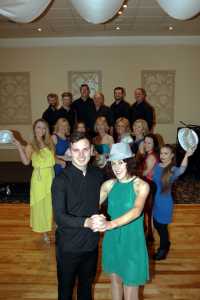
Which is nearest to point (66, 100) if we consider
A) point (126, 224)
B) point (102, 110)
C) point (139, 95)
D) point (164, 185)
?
point (102, 110)

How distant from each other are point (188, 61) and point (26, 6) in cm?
544

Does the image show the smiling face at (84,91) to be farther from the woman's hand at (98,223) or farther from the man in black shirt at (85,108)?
the woman's hand at (98,223)

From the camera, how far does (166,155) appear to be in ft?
10.6

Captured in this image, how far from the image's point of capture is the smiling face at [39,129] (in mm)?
3646

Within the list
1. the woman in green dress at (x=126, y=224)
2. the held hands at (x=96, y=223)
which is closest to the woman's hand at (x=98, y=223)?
the held hands at (x=96, y=223)

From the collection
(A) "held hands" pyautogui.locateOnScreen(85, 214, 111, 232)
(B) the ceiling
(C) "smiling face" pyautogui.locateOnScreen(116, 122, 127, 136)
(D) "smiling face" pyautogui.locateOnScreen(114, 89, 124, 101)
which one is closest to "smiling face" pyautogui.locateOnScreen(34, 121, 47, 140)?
(C) "smiling face" pyautogui.locateOnScreen(116, 122, 127, 136)

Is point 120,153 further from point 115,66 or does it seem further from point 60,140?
point 115,66

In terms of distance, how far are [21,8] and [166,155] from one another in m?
2.48

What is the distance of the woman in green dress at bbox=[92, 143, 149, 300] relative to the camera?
6.39ft

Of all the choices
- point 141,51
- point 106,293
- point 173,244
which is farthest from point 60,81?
point 106,293

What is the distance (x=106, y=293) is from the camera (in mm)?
2873

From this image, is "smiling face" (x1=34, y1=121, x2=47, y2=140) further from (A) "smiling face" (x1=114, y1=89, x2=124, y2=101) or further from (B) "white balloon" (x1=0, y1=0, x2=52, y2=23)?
(A) "smiling face" (x1=114, y1=89, x2=124, y2=101)

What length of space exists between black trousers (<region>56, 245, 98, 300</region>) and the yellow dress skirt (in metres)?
1.61

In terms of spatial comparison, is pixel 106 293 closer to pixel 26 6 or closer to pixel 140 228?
pixel 140 228
